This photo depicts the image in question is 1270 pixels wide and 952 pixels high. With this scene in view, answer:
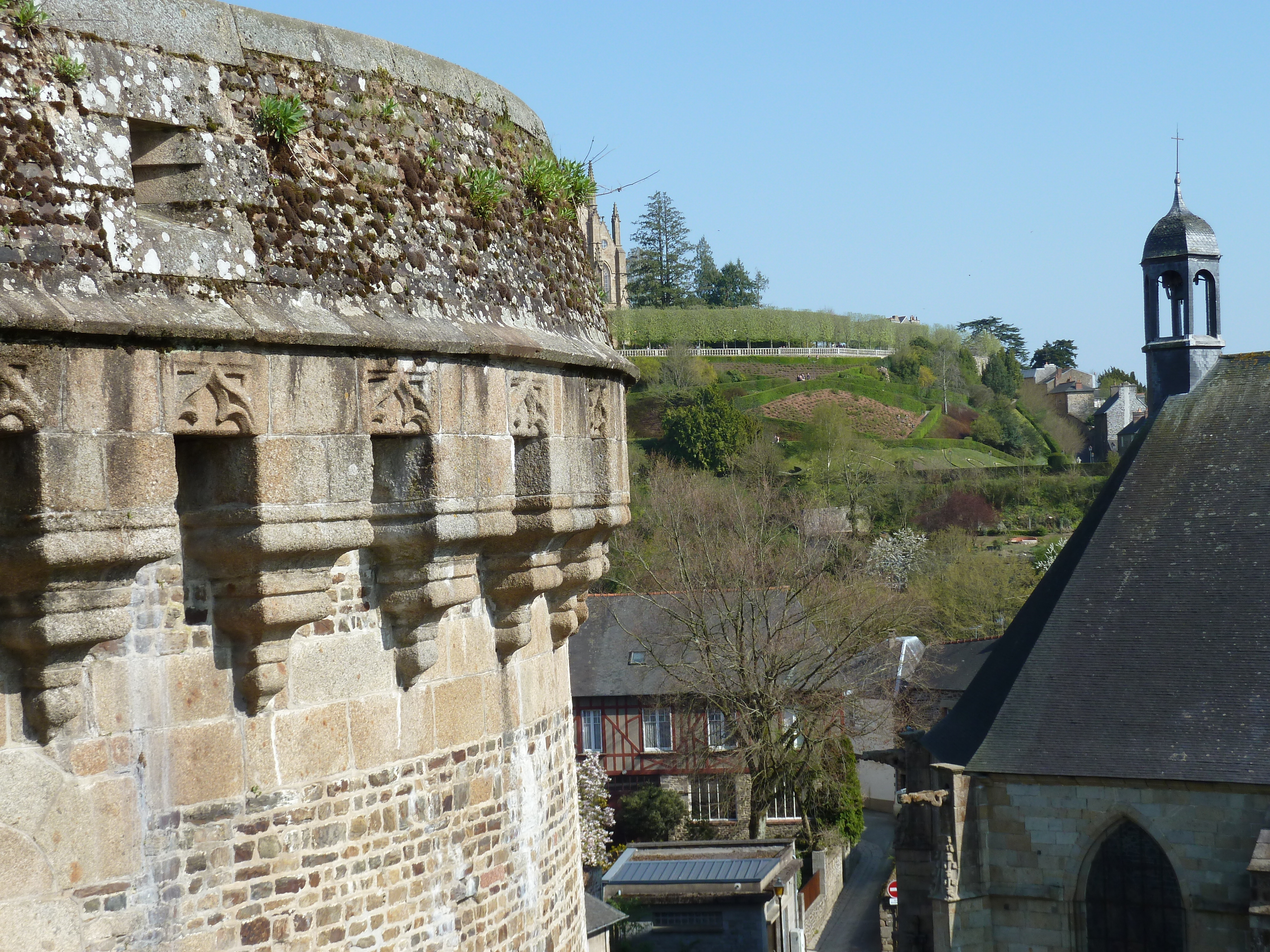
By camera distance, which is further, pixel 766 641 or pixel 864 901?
pixel 766 641

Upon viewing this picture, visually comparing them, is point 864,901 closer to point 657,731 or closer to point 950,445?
point 657,731

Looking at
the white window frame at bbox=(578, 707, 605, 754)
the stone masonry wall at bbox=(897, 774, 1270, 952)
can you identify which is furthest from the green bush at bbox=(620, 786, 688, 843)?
the stone masonry wall at bbox=(897, 774, 1270, 952)

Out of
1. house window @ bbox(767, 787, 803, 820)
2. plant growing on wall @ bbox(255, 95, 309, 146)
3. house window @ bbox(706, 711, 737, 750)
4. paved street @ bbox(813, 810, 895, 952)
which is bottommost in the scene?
paved street @ bbox(813, 810, 895, 952)

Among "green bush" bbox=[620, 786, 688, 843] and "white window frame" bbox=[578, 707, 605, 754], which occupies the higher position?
"white window frame" bbox=[578, 707, 605, 754]

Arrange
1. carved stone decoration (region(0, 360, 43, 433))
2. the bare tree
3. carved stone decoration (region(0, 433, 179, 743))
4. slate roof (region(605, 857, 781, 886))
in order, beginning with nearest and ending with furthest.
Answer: carved stone decoration (region(0, 360, 43, 433))
carved stone decoration (region(0, 433, 179, 743))
slate roof (region(605, 857, 781, 886))
the bare tree

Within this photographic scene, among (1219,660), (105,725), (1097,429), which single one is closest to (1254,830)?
(1219,660)

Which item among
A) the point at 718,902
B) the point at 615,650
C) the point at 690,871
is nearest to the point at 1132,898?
the point at 718,902

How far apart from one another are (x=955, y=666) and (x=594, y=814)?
12.1 m

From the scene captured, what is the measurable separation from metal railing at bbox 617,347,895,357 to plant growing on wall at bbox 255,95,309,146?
72.2m

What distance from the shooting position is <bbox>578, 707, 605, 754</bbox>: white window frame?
2964 cm

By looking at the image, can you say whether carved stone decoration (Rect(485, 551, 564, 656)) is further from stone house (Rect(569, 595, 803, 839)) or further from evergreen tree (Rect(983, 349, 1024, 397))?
evergreen tree (Rect(983, 349, 1024, 397))

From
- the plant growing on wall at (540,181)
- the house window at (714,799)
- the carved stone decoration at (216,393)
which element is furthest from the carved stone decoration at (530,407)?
the house window at (714,799)

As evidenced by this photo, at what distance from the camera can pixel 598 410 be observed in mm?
5559

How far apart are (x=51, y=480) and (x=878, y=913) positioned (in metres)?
21.3
